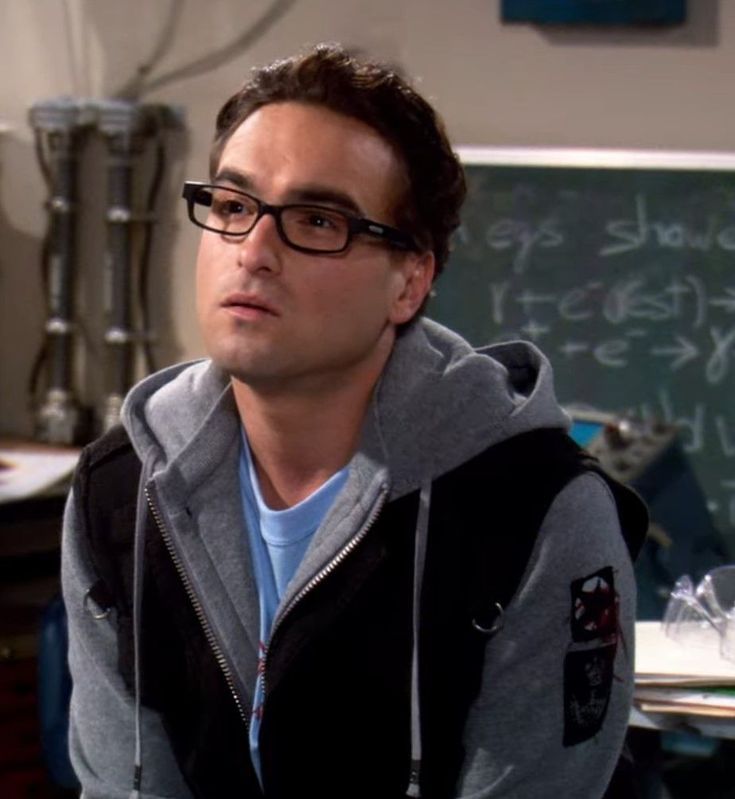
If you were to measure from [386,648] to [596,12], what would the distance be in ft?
5.63

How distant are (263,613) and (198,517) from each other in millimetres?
113

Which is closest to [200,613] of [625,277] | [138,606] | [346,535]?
[138,606]

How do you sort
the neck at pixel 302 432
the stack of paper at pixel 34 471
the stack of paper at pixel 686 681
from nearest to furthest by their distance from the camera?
the neck at pixel 302 432
the stack of paper at pixel 686 681
the stack of paper at pixel 34 471

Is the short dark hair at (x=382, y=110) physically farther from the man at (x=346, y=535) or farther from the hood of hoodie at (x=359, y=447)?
the hood of hoodie at (x=359, y=447)

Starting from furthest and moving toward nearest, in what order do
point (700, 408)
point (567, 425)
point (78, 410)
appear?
1. point (78, 410)
2. point (700, 408)
3. point (567, 425)

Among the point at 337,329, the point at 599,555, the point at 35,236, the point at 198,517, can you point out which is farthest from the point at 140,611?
the point at 35,236

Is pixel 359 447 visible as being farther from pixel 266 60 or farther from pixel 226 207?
pixel 266 60

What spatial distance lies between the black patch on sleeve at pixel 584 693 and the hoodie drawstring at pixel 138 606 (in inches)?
16.2

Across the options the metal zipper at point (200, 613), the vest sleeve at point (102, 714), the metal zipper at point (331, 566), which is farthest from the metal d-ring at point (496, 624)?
the vest sleeve at point (102, 714)

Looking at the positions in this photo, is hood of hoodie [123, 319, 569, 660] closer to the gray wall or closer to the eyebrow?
the eyebrow

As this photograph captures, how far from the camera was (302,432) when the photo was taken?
1476 millimetres

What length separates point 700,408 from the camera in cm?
284

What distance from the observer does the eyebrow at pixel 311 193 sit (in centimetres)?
137

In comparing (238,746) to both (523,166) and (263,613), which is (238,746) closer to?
(263,613)
